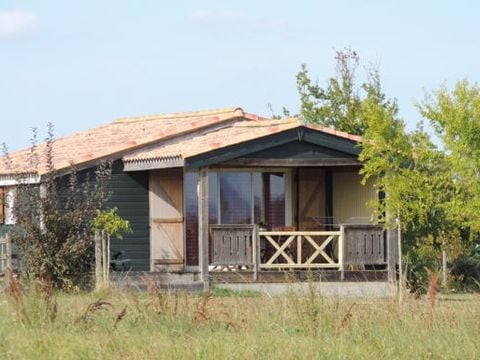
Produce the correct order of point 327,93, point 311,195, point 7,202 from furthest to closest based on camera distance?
1. point 327,93
2. point 311,195
3. point 7,202

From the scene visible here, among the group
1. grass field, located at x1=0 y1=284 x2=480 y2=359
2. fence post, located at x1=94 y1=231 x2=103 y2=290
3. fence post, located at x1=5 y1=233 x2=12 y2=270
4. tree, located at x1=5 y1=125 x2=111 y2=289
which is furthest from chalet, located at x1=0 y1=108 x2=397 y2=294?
grass field, located at x1=0 y1=284 x2=480 y2=359

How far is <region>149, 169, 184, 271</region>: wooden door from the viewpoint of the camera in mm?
26062

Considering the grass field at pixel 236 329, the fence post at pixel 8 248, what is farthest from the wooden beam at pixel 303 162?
the grass field at pixel 236 329

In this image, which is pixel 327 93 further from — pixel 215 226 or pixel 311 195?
pixel 215 226

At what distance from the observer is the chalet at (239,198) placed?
2447 centimetres

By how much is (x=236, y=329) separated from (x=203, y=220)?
37.8 feet

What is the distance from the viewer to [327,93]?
36.7m

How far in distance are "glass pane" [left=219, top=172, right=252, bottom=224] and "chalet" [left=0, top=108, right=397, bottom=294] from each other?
0.07 feet

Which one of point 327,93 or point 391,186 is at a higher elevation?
point 327,93

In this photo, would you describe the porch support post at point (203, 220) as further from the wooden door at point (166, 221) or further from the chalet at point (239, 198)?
the wooden door at point (166, 221)

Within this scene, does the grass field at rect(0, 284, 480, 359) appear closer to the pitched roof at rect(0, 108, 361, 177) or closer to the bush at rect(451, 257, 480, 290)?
the pitched roof at rect(0, 108, 361, 177)

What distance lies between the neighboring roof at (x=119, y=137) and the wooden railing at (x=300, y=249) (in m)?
3.27

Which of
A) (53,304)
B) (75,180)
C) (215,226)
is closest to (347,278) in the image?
(215,226)

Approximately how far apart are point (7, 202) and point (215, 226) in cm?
425
